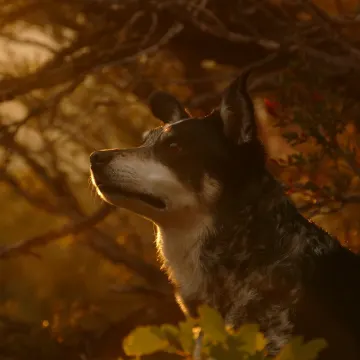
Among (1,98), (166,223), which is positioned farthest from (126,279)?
(166,223)

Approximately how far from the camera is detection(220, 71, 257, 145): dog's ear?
4.73 m

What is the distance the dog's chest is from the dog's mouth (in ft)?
0.96

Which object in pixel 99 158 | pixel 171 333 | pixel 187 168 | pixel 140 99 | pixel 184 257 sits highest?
pixel 171 333

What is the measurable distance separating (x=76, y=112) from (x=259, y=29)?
10.7 ft

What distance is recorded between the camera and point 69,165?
34.3 ft

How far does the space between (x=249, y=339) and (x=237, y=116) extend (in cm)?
346

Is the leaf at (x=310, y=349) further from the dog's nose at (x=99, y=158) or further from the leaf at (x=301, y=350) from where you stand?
the dog's nose at (x=99, y=158)

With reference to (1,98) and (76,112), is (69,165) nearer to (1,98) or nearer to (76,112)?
(76,112)

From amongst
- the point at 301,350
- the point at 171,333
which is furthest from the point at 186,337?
the point at 301,350

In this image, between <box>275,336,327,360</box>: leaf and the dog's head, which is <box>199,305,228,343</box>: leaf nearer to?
<box>275,336,327,360</box>: leaf

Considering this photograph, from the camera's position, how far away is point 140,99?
29.3 ft

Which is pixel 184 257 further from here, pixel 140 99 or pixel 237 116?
pixel 140 99

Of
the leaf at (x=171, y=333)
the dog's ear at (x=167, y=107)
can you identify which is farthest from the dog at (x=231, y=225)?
the leaf at (x=171, y=333)

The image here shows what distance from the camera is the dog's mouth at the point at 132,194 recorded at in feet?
16.1
